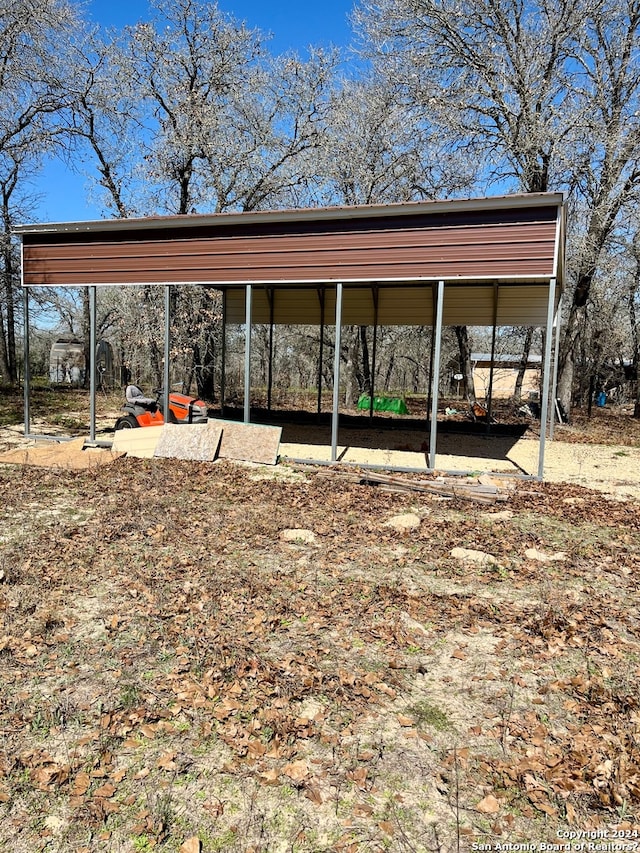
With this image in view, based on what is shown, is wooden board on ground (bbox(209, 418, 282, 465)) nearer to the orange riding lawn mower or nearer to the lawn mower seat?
the orange riding lawn mower

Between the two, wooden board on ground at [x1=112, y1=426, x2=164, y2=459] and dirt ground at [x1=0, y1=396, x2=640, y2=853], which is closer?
dirt ground at [x1=0, y1=396, x2=640, y2=853]

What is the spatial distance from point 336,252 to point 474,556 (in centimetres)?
551

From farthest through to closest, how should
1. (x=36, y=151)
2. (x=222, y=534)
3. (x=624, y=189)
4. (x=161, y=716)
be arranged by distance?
(x=36, y=151)
(x=624, y=189)
(x=222, y=534)
(x=161, y=716)

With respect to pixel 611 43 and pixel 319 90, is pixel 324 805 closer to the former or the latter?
pixel 611 43

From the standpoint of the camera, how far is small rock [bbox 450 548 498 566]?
16.2 ft

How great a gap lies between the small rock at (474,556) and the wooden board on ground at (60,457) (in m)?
5.63

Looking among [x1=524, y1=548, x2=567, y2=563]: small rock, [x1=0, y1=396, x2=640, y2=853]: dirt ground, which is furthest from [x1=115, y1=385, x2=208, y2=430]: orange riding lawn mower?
[x1=524, y1=548, x2=567, y2=563]: small rock

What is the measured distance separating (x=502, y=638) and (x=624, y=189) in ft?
46.8

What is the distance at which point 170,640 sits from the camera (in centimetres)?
346

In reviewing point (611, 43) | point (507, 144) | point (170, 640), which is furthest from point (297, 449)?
point (611, 43)

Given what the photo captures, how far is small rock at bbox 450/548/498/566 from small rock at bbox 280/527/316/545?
1297mm

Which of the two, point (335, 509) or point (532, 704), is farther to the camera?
point (335, 509)

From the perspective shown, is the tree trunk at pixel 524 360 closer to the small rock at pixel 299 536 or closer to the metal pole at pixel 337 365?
the metal pole at pixel 337 365

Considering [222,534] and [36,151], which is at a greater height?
[36,151]
